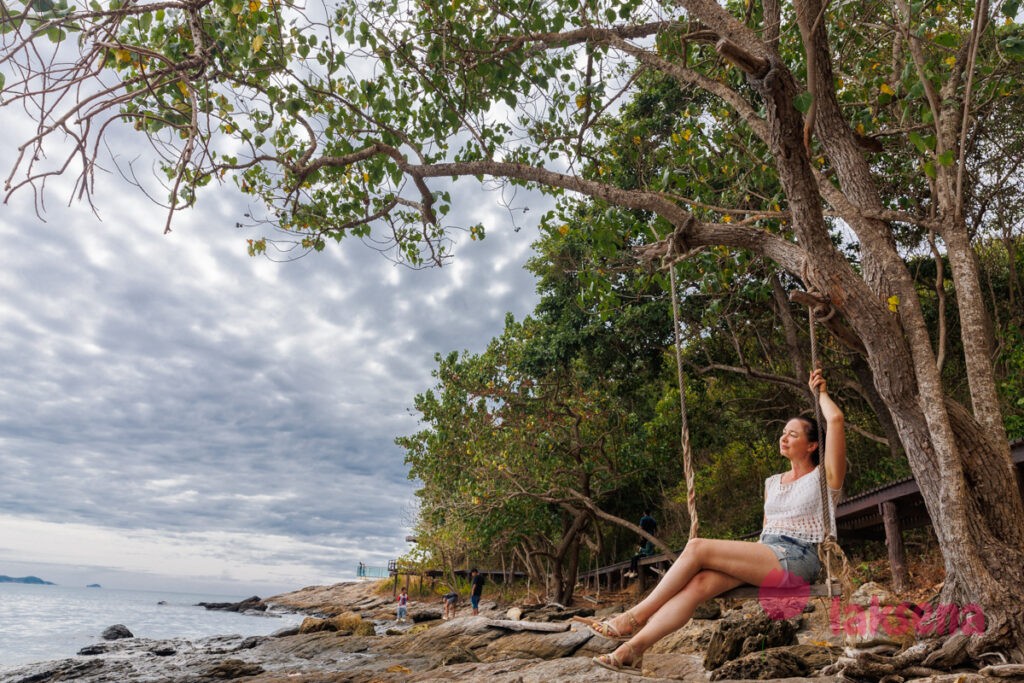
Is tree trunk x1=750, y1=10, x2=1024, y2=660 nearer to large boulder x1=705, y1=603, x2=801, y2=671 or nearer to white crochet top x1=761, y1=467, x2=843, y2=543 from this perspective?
white crochet top x1=761, y1=467, x2=843, y2=543

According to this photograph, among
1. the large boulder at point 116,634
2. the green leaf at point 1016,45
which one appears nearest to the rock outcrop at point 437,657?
the large boulder at point 116,634

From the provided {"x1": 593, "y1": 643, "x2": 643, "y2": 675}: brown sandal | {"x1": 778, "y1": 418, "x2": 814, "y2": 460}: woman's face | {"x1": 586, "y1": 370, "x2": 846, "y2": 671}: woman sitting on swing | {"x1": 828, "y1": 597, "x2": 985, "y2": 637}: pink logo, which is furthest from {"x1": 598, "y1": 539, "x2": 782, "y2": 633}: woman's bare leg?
{"x1": 828, "y1": 597, "x2": 985, "y2": 637}: pink logo

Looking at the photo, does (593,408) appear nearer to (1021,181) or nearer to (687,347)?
(687,347)

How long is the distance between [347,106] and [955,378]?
12468 millimetres

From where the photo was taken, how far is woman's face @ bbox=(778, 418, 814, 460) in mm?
4602

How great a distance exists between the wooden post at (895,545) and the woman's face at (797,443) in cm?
631

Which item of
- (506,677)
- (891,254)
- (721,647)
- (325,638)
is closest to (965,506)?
(891,254)

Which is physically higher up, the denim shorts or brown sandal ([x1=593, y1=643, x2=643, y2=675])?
the denim shorts

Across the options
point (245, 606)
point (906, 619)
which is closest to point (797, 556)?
point (906, 619)

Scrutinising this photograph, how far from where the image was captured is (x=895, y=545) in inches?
393

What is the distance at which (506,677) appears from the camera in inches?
235

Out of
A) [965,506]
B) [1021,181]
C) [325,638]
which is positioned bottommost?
[325,638]

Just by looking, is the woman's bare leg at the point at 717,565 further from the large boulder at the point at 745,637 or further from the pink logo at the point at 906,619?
the large boulder at the point at 745,637

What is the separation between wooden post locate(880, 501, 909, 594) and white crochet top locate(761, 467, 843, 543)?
6.44 metres
